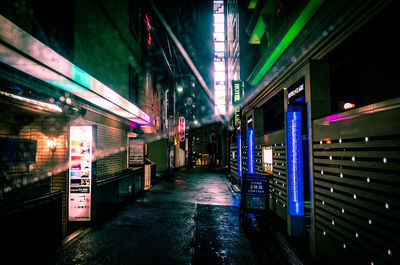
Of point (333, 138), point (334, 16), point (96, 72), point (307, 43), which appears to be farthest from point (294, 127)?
point (96, 72)

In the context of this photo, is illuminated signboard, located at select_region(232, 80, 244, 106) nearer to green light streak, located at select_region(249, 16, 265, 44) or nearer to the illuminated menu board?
green light streak, located at select_region(249, 16, 265, 44)

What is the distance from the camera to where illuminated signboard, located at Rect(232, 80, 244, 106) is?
46.8ft

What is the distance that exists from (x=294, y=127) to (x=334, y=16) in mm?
2811

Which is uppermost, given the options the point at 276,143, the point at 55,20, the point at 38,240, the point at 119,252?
the point at 55,20

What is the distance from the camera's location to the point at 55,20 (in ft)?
19.8

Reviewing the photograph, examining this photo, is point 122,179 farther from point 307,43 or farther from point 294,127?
point 307,43

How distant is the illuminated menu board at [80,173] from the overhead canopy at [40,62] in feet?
5.99

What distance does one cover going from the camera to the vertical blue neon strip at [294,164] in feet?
18.9

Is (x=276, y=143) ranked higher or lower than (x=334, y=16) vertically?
lower

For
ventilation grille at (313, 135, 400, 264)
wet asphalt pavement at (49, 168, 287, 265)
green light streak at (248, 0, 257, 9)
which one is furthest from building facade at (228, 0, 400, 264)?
green light streak at (248, 0, 257, 9)

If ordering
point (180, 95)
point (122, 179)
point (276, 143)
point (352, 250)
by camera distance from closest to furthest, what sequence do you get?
point (352, 250)
point (276, 143)
point (122, 179)
point (180, 95)

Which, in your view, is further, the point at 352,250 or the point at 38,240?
the point at 38,240

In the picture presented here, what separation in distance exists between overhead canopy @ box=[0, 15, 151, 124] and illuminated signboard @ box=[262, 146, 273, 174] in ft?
21.9

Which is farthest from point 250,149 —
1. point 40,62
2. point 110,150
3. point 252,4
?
point 252,4
